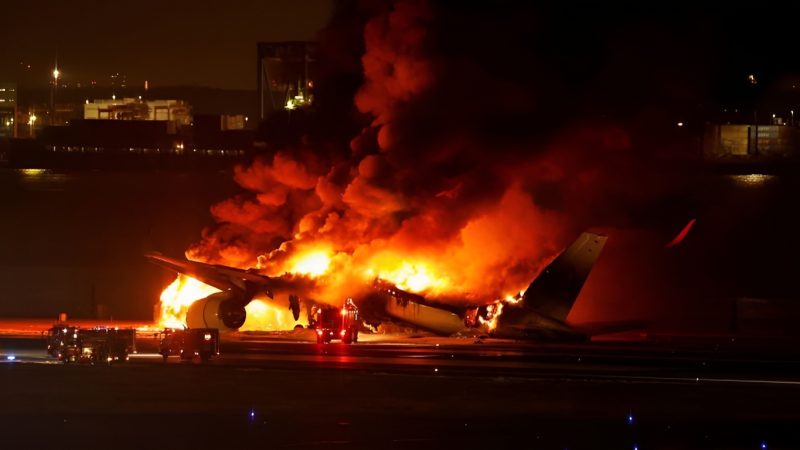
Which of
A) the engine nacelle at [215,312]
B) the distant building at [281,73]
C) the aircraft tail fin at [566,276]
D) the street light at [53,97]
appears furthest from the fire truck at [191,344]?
the street light at [53,97]

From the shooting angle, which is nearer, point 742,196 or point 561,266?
point 561,266

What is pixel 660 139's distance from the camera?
50000mm

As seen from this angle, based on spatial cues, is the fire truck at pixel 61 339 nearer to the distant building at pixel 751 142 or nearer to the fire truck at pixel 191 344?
the fire truck at pixel 191 344

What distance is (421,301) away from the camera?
151 feet

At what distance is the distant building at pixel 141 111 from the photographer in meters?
131

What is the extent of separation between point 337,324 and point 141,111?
9363 centimetres

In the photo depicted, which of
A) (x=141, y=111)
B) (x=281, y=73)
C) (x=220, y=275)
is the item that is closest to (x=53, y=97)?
(x=141, y=111)

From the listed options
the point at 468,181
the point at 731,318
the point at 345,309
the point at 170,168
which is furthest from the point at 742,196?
the point at 170,168

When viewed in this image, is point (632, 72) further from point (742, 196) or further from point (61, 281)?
point (61, 281)

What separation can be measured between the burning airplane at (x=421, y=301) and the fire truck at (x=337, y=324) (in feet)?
8.20

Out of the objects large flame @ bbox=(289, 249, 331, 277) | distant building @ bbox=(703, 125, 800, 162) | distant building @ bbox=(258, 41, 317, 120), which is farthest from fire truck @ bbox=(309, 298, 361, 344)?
distant building @ bbox=(703, 125, 800, 162)

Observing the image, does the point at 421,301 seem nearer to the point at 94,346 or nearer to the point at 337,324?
the point at 337,324

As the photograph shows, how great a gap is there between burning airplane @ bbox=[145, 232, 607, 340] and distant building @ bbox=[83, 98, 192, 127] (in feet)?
275

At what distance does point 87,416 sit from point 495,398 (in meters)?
10.1
